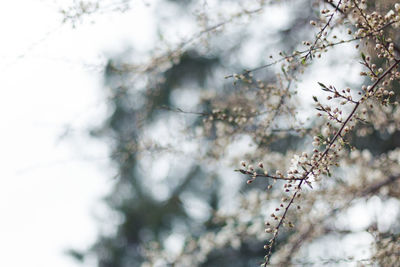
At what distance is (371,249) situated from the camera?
193 centimetres

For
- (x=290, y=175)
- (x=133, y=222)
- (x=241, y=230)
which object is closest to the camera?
(x=290, y=175)

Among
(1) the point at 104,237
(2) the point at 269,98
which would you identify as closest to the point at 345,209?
(2) the point at 269,98

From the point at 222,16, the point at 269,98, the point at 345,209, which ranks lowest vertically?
the point at 345,209

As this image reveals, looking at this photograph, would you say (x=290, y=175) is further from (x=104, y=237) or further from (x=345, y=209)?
(x=104, y=237)

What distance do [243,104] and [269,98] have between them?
0.24m

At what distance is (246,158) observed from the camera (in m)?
2.26

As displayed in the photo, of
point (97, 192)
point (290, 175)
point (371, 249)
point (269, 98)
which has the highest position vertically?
point (97, 192)

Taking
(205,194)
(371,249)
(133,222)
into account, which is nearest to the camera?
(371,249)

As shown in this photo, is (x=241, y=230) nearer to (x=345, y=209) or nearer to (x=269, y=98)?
(x=345, y=209)

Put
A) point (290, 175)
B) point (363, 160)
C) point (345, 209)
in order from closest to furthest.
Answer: point (290, 175)
point (345, 209)
point (363, 160)

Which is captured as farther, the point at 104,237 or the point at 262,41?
the point at 104,237

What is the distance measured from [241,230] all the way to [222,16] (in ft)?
4.74

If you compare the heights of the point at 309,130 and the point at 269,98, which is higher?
the point at 269,98

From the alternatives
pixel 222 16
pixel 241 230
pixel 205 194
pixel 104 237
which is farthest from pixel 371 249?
pixel 104 237
